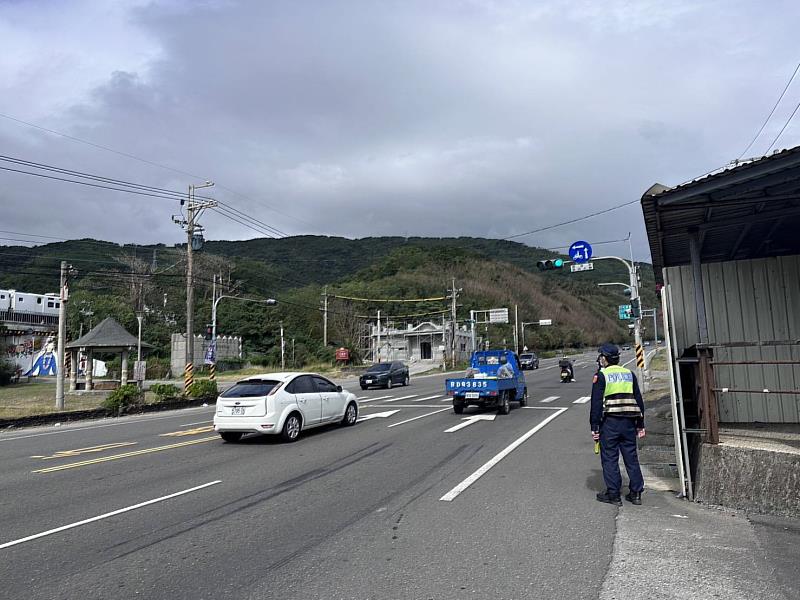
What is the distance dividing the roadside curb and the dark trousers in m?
17.9

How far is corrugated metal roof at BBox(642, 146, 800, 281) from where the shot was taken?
6946 mm

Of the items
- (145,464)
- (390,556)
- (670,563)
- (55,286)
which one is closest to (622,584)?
(670,563)

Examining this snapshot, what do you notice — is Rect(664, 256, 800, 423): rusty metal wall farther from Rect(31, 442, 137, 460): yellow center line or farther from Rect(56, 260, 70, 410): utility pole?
Rect(56, 260, 70, 410): utility pole

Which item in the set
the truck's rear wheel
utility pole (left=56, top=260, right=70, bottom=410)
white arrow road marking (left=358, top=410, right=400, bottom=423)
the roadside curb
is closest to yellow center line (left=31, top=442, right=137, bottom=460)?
white arrow road marking (left=358, top=410, right=400, bottom=423)

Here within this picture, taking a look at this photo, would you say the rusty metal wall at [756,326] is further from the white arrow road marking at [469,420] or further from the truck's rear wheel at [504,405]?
the truck's rear wheel at [504,405]

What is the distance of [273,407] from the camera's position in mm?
12680

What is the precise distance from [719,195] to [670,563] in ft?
15.0

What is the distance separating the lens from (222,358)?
5950cm

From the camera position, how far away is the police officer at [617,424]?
283 inches

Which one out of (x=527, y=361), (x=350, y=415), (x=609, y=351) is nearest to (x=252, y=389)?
(x=350, y=415)

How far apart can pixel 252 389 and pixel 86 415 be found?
11.0 meters

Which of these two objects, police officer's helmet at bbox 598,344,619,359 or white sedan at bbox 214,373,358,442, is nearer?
police officer's helmet at bbox 598,344,619,359

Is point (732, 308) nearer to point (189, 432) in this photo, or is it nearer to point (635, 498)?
point (635, 498)

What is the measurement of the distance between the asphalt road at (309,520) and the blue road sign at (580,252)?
1247cm
